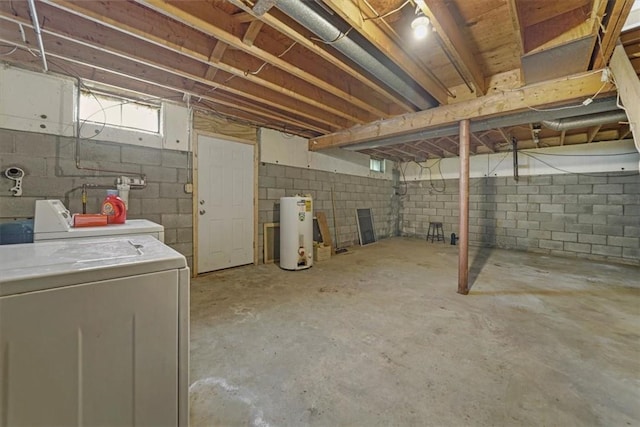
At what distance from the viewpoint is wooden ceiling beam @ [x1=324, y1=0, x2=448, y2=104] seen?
169cm

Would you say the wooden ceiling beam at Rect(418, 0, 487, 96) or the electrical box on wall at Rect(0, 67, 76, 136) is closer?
the wooden ceiling beam at Rect(418, 0, 487, 96)

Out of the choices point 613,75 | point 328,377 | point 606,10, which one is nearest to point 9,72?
point 328,377

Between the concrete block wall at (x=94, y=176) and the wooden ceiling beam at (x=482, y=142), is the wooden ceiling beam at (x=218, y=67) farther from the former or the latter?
the wooden ceiling beam at (x=482, y=142)

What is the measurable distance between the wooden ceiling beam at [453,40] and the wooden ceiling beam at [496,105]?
0.26 metres

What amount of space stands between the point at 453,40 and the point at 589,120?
316cm

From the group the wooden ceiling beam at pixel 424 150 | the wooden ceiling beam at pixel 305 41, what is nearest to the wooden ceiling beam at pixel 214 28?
the wooden ceiling beam at pixel 305 41

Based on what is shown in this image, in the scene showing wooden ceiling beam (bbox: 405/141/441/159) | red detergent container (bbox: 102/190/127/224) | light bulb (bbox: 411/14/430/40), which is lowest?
red detergent container (bbox: 102/190/127/224)

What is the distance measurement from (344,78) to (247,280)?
278cm

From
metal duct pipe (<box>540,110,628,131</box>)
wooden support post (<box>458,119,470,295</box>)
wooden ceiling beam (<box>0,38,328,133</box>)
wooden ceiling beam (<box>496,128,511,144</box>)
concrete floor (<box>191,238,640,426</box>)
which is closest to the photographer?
concrete floor (<box>191,238,640,426</box>)

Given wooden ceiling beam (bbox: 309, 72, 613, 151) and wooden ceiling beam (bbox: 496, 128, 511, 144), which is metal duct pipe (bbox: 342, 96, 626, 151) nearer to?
wooden ceiling beam (bbox: 309, 72, 613, 151)

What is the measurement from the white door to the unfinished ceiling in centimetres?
66

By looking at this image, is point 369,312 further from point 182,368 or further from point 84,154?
point 84,154

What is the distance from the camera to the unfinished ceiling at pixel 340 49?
5.93 feet

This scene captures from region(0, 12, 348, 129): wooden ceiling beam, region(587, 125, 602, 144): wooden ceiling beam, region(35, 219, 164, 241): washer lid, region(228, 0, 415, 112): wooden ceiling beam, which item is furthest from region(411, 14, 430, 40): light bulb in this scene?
region(587, 125, 602, 144): wooden ceiling beam
